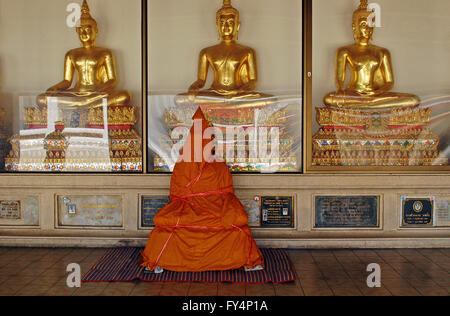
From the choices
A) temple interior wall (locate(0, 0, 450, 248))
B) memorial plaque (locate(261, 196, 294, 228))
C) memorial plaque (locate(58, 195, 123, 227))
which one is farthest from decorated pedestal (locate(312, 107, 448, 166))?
memorial plaque (locate(58, 195, 123, 227))

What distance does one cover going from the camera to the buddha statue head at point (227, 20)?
12.7 feet

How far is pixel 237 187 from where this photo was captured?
3662 mm

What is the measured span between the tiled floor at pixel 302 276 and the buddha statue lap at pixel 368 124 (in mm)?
843

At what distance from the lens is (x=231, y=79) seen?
13.1ft

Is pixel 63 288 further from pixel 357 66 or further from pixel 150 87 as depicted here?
pixel 357 66

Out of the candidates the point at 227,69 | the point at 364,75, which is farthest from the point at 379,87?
the point at 227,69

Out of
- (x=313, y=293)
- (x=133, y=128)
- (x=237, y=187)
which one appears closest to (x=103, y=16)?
(x=133, y=128)

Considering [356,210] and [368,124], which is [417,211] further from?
[368,124]

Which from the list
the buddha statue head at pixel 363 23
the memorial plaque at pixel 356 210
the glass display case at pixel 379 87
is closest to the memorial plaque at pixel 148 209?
the glass display case at pixel 379 87

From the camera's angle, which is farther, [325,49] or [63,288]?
[325,49]

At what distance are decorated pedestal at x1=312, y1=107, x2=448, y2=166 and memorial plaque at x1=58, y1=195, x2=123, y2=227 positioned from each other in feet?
6.12

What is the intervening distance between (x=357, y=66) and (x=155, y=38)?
1.95 m
